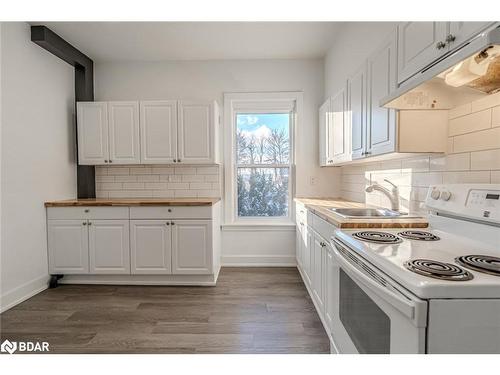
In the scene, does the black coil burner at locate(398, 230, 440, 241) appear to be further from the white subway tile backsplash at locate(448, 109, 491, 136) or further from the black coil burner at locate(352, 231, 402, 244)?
the white subway tile backsplash at locate(448, 109, 491, 136)

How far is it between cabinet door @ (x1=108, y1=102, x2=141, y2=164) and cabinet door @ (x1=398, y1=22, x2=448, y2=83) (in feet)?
9.03

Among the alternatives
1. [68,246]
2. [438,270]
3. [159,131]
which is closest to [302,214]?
[159,131]

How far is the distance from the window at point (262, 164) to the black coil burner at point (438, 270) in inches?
108

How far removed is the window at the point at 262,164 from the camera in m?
3.67

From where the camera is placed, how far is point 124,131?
328 centimetres

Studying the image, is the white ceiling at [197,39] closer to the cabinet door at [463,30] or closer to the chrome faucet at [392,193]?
the chrome faucet at [392,193]

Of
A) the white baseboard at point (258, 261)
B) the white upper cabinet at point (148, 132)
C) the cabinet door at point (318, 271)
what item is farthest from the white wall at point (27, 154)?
the cabinet door at point (318, 271)

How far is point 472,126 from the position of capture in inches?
58.3

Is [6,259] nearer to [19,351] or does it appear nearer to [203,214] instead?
[19,351]

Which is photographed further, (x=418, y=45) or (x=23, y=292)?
(x=23, y=292)

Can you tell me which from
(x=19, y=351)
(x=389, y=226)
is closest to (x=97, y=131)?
(x=19, y=351)

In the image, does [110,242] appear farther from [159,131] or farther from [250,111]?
[250,111]

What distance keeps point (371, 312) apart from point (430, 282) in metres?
0.36

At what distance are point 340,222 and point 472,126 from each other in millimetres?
852
